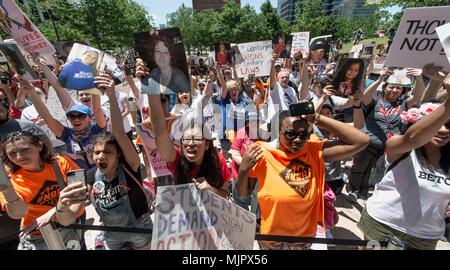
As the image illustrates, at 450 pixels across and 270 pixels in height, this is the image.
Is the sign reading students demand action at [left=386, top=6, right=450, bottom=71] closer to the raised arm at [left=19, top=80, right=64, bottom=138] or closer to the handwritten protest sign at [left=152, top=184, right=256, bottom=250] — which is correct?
the handwritten protest sign at [left=152, top=184, right=256, bottom=250]

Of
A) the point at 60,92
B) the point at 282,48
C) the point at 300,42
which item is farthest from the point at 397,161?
the point at 282,48

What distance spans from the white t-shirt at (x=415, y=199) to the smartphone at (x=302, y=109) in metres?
0.89

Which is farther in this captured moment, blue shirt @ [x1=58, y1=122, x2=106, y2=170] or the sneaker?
the sneaker

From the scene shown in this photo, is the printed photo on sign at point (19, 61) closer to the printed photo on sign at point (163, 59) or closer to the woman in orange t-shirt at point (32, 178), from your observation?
the woman in orange t-shirt at point (32, 178)

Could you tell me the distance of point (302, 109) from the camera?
77.4 inches

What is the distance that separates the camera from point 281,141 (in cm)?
220

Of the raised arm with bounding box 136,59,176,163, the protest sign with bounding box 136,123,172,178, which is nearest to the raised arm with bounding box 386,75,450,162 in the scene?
the raised arm with bounding box 136,59,176,163

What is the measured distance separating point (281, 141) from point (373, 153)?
2765 millimetres

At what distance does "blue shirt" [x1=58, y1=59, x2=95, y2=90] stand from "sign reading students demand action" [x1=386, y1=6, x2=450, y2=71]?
3.19m

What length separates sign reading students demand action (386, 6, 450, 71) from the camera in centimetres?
231

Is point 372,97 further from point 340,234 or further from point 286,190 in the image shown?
point 286,190

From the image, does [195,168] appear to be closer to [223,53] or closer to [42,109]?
[42,109]

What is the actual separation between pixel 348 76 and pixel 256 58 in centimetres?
260
